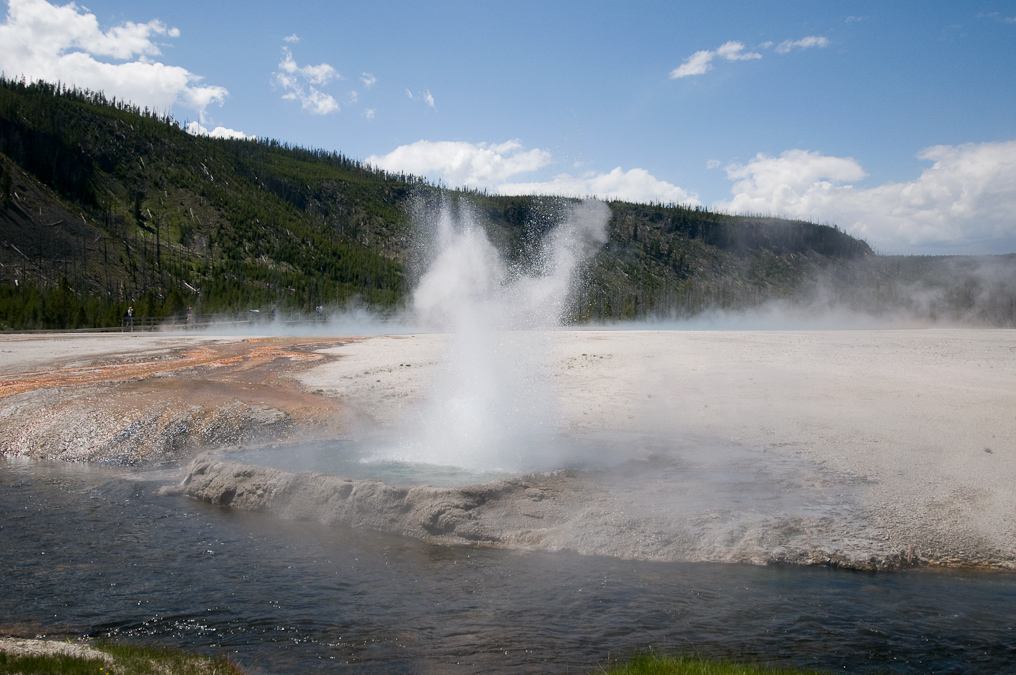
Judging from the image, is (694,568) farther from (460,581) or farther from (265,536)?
(265,536)

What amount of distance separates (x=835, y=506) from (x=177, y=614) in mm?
7925

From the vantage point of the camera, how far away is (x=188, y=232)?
133m

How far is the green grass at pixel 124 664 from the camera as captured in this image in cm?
459

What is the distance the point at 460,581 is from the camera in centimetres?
711

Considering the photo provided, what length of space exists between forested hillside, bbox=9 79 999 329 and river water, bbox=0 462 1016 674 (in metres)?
60.5

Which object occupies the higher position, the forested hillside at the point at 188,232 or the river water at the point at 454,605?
the forested hillside at the point at 188,232

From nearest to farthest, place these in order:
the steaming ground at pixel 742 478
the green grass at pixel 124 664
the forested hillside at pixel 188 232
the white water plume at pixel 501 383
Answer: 1. the green grass at pixel 124 664
2. the steaming ground at pixel 742 478
3. the white water plume at pixel 501 383
4. the forested hillside at pixel 188 232

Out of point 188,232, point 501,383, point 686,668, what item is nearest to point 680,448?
point 501,383

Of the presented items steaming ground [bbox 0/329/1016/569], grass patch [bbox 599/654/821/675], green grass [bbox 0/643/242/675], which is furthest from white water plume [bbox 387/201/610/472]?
green grass [bbox 0/643/242/675]

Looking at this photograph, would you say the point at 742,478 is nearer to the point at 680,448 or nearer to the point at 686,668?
the point at 680,448

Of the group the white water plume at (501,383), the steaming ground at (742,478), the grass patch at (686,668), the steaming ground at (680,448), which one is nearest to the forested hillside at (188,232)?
the steaming ground at (680,448)

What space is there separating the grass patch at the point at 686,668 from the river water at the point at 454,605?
239 mm

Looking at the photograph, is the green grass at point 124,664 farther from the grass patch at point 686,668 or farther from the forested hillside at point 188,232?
the forested hillside at point 188,232

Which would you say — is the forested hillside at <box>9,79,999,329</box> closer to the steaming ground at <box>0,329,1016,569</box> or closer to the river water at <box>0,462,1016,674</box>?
the steaming ground at <box>0,329,1016,569</box>
